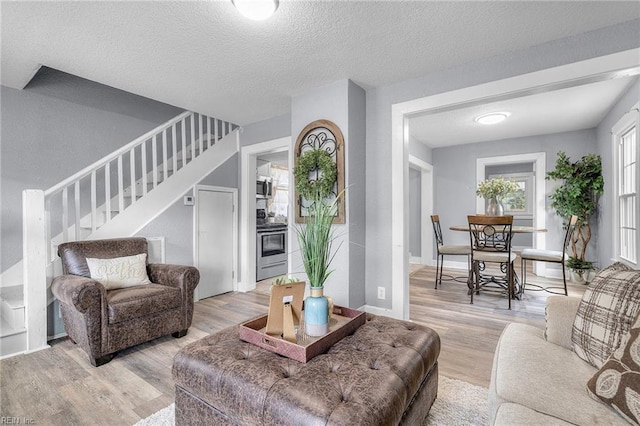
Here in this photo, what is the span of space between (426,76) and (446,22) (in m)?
0.80

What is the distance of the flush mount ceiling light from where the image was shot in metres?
1.81

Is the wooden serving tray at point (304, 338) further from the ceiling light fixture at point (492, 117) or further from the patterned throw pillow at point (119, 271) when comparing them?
the ceiling light fixture at point (492, 117)

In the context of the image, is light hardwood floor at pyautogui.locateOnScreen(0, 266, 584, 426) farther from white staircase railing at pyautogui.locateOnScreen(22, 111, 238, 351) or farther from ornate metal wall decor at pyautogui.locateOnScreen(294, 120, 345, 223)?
ornate metal wall decor at pyautogui.locateOnScreen(294, 120, 345, 223)

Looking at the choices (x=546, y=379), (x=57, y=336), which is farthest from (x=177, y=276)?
(x=546, y=379)

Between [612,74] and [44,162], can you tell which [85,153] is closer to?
[44,162]

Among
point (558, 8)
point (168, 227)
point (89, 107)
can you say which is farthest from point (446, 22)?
point (89, 107)

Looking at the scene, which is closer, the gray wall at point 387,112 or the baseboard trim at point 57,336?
the gray wall at point 387,112

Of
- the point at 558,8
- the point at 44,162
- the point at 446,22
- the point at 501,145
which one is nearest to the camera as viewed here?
the point at 558,8

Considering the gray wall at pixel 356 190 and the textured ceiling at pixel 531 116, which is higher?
the textured ceiling at pixel 531 116

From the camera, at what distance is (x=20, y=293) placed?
290cm

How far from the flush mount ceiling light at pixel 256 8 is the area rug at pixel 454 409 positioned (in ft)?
8.12

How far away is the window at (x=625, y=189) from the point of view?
340 centimetres

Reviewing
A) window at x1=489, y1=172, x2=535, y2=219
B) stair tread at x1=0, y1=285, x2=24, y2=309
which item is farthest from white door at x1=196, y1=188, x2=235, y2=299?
window at x1=489, y1=172, x2=535, y2=219

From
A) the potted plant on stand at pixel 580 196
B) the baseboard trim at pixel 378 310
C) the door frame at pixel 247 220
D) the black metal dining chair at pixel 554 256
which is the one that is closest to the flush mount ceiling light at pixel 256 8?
the door frame at pixel 247 220
